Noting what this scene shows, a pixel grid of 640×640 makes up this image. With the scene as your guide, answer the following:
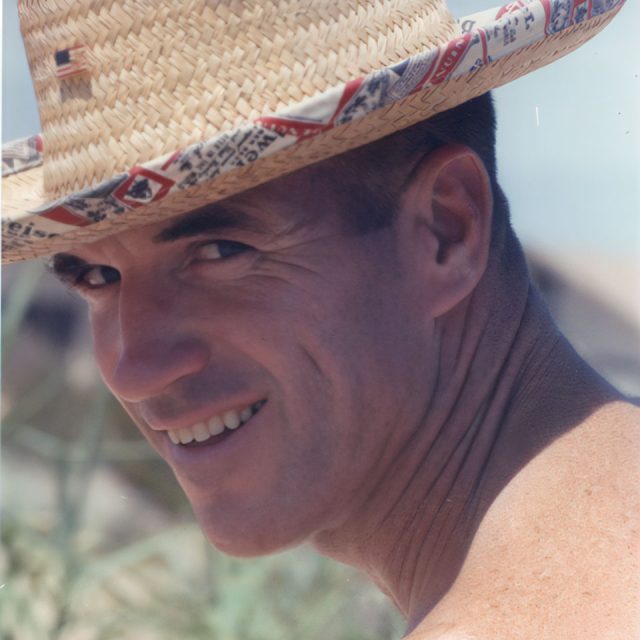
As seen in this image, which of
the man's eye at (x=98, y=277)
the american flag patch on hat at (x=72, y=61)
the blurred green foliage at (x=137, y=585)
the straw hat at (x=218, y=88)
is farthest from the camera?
the blurred green foliage at (x=137, y=585)

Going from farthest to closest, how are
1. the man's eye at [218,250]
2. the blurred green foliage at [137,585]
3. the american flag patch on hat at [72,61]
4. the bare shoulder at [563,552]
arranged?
1. the blurred green foliage at [137,585]
2. the man's eye at [218,250]
3. the american flag patch on hat at [72,61]
4. the bare shoulder at [563,552]

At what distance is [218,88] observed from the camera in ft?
6.44

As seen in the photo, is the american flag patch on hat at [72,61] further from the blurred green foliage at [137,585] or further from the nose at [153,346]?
the blurred green foliage at [137,585]

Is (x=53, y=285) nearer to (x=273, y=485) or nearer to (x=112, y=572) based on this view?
(x=112, y=572)

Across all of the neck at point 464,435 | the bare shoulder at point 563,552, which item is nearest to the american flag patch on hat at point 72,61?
the neck at point 464,435

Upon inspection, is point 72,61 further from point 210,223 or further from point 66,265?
point 66,265

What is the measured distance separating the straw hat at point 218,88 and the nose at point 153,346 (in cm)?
17

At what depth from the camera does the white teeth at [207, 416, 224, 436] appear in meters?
2.23

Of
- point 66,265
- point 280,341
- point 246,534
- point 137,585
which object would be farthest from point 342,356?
point 137,585

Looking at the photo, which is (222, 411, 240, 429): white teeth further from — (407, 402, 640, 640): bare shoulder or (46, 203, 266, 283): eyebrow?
(407, 402, 640, 640): bare shoulder

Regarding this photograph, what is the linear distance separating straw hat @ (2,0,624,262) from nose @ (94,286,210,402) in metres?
0.17

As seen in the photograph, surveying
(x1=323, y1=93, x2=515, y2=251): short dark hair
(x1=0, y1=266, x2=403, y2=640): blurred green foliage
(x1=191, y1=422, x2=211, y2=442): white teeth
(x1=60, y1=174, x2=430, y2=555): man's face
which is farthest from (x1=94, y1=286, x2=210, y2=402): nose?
(x1=0, y1=266, x2=403, y2=640): blurred green foliage

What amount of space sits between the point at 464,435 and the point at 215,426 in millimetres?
436

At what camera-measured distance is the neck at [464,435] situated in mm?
2092
